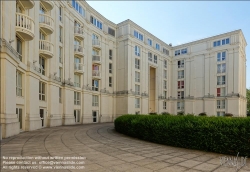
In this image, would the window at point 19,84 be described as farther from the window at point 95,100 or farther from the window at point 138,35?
the window at point 138,35

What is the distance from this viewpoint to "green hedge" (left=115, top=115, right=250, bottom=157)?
7.81 metres

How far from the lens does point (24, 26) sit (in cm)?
1352

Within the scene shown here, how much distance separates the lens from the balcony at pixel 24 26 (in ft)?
42.7

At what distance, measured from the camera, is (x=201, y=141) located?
8773 mm

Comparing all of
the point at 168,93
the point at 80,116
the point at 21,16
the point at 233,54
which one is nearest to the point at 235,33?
the point at 233,54

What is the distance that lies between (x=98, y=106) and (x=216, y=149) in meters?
23.6

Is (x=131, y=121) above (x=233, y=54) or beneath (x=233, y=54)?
beneath

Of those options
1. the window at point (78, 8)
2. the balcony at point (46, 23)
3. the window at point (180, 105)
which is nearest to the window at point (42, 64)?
the balcony at point (46, 23)

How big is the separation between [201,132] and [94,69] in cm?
2378

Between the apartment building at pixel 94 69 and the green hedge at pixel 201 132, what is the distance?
918 centimetres

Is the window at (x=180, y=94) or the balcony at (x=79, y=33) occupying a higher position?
the balcony at (x=79, y=33)

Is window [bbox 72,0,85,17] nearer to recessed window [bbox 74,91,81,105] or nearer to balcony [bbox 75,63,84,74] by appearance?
balcony [bbox 75,63,84,74]

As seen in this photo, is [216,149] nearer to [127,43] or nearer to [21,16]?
[21,16]

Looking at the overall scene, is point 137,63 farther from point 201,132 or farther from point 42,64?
point 201,132
